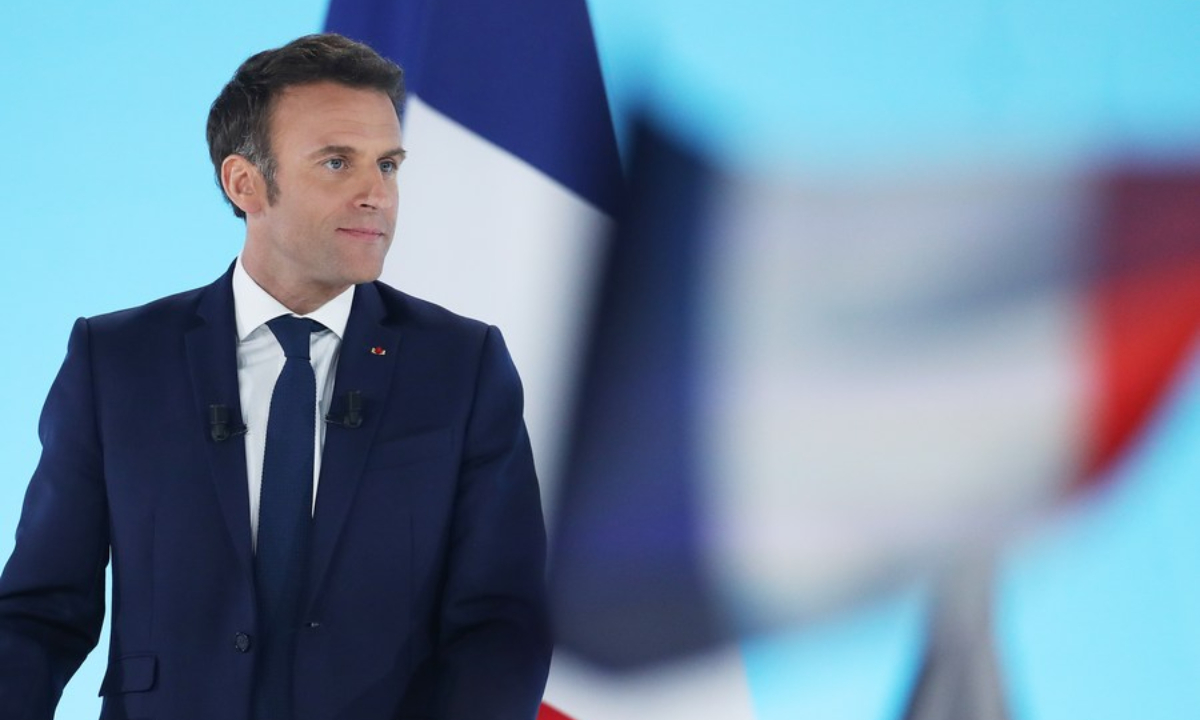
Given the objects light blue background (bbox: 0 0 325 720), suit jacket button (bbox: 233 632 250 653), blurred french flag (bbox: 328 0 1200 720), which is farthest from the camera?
light blue background (bbox: 0 0 325 720)

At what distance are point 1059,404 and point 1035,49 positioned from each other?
629 mm

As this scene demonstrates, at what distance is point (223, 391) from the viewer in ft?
6.01

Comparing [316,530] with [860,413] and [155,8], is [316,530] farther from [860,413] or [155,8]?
[155,8]

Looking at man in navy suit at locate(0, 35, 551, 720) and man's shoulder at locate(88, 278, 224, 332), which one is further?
man's shoulder at locate(88, 278, 224, 332)

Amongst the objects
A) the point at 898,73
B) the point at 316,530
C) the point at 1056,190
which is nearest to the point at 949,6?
the point at 898,73

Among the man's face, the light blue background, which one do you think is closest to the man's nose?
the man's face

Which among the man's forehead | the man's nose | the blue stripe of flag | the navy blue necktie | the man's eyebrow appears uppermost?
the blue stripe of flag

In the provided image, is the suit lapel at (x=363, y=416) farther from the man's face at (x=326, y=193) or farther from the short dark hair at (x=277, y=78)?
the short dark hair at (x=277, y=78)

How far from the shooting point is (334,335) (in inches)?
75.2

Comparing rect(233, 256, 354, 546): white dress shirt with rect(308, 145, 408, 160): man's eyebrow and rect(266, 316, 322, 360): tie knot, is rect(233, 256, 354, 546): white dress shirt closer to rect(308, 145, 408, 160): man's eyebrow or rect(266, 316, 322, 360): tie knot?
rect(266, 316, 322, 360): tie knot

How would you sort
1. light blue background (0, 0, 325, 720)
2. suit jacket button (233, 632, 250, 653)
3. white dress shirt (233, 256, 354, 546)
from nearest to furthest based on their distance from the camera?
suit jacket button (233, 632, 250, 653), white dress shirt (233, 256, 354, 546), light blue background (0, 0, 325, 720)

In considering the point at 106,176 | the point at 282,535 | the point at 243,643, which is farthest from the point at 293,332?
the point at 106,176

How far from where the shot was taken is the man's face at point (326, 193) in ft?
6.15

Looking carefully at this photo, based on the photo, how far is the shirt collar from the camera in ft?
6.21
